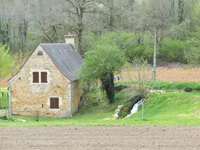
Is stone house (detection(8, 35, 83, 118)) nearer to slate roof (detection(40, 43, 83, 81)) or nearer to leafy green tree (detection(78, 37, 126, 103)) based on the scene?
slate roof (detection(40, 43, 83, 81))

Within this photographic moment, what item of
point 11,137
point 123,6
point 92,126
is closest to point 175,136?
point 92,126

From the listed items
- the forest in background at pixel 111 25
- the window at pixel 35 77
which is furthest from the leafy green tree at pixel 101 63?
the forest in background at pixel 111 25

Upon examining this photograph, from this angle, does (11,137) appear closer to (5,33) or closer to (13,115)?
(13,115)

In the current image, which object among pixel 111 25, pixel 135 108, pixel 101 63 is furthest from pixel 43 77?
pixel 111 25

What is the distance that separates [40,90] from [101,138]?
14512 millimetres

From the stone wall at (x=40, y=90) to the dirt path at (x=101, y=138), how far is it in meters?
10.5

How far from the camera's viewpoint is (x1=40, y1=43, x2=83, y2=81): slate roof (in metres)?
26.6

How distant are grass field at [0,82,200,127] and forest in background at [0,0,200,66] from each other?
17.3 metres

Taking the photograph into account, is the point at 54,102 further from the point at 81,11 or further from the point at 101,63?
the point at 81,11

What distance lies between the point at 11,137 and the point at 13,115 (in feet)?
44.0

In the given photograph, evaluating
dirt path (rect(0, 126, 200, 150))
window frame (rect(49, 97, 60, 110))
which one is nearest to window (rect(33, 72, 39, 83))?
window frame (rect(49, 97, 60, 110))

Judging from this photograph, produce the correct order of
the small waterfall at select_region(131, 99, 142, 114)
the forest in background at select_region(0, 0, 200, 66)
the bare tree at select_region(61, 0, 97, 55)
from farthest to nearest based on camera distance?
the forest in background at select_region(0, 0, 200, 66), the bare tree at select_region(61, 0, 97, 55), the small waterfall at select_region(131, 99, 142, 114)

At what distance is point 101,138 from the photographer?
13156 millimetres

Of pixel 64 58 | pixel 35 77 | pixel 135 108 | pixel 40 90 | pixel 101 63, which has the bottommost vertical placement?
pixel 135 108
